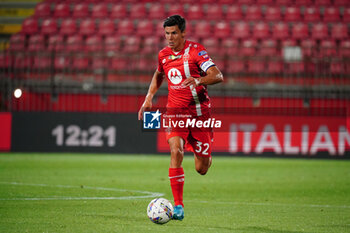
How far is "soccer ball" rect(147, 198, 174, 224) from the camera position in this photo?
5.97m

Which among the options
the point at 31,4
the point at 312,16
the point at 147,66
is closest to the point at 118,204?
the point at 147,66

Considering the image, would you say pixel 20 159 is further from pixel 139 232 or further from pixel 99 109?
pixel 139 232

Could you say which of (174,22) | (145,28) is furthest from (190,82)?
(145,28)

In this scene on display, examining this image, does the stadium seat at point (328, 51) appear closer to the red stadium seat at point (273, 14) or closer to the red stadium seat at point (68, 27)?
the red stadium seat at point (273, 14)

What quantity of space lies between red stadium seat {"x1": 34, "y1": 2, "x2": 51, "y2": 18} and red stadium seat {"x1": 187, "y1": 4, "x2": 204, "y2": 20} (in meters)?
5.55

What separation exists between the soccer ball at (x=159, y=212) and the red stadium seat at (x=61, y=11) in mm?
17714

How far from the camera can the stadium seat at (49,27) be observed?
21656 mm

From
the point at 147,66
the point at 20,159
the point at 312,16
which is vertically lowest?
the point at 20,159

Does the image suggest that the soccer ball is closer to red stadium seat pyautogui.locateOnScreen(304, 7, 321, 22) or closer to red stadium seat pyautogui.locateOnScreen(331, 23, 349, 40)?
red stadium seat pyautogui.locateOnScreen(331, 23, 349, 40)

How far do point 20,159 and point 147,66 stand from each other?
17.7ft

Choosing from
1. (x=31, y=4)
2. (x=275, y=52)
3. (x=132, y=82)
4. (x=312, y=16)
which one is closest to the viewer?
(x=132, y=82)

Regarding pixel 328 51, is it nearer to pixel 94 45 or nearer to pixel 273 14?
pixel 273 14

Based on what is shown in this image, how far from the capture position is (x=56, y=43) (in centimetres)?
1966

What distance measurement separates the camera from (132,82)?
17203 mm
